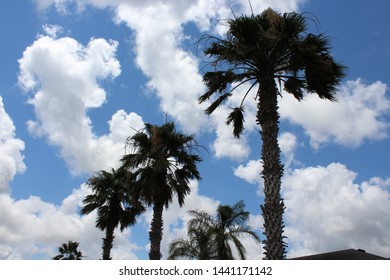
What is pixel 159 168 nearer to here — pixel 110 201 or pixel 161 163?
pixel 161 163

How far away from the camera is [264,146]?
1267 cm

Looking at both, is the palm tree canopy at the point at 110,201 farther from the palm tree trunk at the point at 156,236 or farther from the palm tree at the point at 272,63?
the palm tree at the point at 272,63

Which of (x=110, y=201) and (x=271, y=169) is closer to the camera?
(x=271, y=169)

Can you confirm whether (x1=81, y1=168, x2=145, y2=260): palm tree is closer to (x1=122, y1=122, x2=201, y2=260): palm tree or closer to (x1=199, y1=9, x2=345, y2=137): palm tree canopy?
(x1=122, y1=122, x2=201, y2=260): palm tree

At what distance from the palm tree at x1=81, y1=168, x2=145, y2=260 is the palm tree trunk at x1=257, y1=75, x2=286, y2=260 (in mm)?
16645

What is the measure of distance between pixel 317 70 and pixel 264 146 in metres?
3.39

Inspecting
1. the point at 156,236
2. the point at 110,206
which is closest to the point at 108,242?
the point at 110,206

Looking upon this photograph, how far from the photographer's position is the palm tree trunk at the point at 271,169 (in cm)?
1141

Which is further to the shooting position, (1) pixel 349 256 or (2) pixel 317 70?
(1) pixel 349 256

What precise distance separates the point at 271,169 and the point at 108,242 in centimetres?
1911

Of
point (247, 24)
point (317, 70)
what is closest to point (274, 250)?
point (317, 70)

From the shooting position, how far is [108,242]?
92.5ft

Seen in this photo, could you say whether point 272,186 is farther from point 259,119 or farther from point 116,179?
point 116,179
